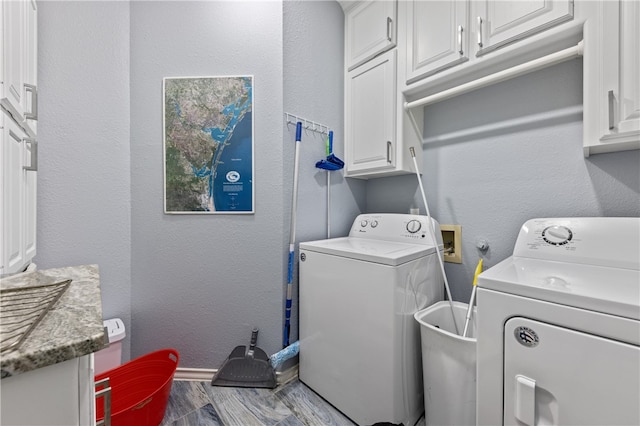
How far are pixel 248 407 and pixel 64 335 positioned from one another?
4.17 ft

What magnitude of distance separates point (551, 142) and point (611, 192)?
336mm

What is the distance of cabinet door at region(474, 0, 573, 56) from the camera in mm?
1111

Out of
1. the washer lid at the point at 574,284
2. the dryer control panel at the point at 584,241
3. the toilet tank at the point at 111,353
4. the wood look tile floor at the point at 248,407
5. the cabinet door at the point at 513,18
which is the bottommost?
the wood look tile floor at the point at 248,407

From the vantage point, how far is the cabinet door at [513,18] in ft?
3.64

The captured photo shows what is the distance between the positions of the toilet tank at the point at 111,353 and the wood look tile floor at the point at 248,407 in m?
0.37

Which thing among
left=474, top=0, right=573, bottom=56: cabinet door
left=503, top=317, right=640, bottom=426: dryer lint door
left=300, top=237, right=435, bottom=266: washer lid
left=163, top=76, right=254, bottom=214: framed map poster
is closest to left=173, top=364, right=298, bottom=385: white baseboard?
left=300, top=237, right=435, bottom=266: washer lid

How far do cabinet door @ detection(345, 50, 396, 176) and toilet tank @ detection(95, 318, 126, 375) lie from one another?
173 centimetres

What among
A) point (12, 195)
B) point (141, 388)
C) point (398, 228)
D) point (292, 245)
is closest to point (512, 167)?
point (398, 228)

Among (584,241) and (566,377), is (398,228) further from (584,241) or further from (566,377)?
(566,377)

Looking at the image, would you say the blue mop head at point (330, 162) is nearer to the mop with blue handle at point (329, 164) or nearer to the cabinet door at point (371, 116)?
the mop with blue handle at point (329, 164)

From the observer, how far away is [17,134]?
3.18 feet

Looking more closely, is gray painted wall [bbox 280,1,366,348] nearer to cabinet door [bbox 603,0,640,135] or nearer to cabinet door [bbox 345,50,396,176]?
cabinet door [bbox 345,50,396,176]

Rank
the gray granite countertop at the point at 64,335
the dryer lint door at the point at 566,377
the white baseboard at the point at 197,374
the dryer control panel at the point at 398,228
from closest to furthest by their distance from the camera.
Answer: the gray granite countertop at the point at 64,335 → the dryer lint door at the point at 566,377 → the dryer control panel at the point at 398,228 → the white baseboard at the point at 197,374

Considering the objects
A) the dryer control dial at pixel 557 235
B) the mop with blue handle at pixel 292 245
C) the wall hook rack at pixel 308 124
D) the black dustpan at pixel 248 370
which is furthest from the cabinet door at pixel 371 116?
the black dustpan at pixel 248 370
